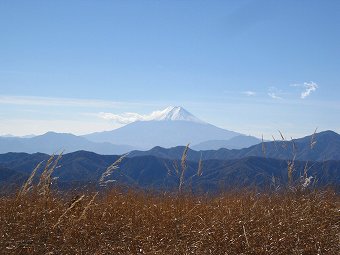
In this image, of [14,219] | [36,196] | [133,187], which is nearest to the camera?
[14,219]

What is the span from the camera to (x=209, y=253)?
3916 millimetres

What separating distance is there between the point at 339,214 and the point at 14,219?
14.2 ft

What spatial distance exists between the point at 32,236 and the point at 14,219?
19.8 inches

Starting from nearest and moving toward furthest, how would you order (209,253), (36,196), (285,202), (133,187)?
(209,253) → (36,196) → (285,202) → (133,187)

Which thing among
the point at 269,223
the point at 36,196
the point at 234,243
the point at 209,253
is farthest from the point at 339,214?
the point at 36,196

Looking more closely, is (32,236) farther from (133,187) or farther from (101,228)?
(133,187)

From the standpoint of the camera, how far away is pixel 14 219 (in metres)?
4.40

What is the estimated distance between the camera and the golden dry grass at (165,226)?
13.1 feet

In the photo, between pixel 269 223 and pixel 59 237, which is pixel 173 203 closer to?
pixel 269 223

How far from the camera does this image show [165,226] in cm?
475

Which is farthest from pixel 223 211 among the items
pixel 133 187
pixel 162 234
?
pixel 133 187

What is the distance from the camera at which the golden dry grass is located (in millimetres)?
3996

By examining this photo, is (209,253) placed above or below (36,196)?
below

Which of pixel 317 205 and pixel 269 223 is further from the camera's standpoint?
pixel 317 205
